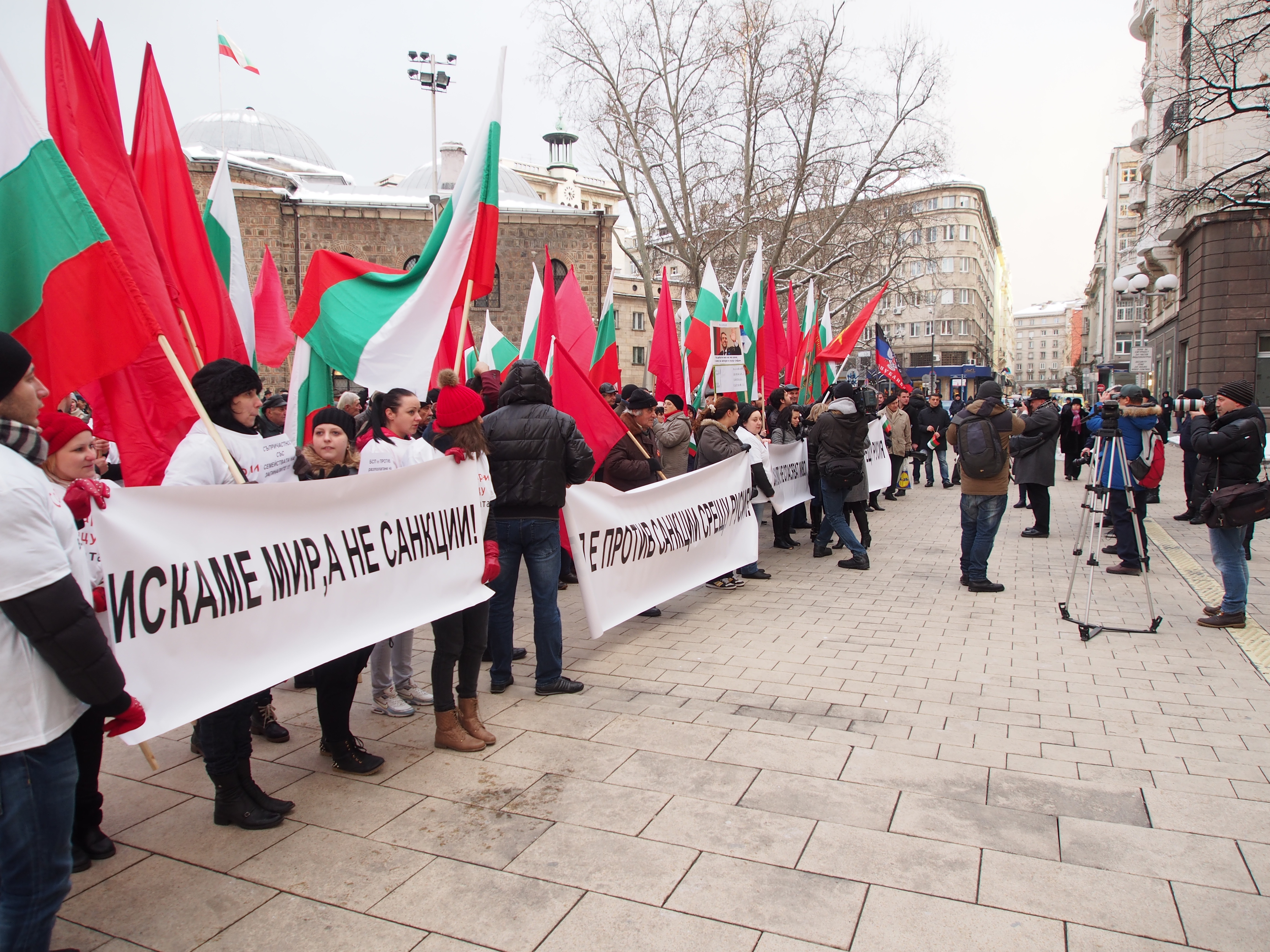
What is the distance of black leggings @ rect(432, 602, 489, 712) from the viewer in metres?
4.19

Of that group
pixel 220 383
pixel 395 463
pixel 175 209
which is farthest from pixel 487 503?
pixel 175 209

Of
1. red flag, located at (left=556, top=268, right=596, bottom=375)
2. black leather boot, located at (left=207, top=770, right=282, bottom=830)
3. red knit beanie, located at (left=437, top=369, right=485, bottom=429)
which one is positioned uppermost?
red flag, located at (left=556, top=268, right=596, bottom=375)

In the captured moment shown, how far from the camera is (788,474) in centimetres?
980

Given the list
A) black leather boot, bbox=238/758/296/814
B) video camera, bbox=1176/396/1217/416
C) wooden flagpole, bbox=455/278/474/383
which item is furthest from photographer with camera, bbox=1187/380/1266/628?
black leather boot, bbox=238/758/296/814

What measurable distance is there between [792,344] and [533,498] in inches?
370

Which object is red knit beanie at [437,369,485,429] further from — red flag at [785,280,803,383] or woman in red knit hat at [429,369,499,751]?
red flag at [785,280,803,383]

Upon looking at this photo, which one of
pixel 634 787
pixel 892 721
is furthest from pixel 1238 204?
pixel 634 787

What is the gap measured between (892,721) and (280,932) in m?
3.07

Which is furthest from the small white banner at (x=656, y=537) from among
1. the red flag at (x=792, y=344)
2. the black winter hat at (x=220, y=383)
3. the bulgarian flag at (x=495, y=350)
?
the red flag at (x=792, y=344)

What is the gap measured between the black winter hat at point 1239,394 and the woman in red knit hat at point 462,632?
5.63 meters

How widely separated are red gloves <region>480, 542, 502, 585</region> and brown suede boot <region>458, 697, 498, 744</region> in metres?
0.61

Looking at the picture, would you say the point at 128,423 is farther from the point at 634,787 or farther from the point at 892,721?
the point at 892,721

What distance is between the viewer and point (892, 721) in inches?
176

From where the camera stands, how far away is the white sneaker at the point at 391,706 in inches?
185
